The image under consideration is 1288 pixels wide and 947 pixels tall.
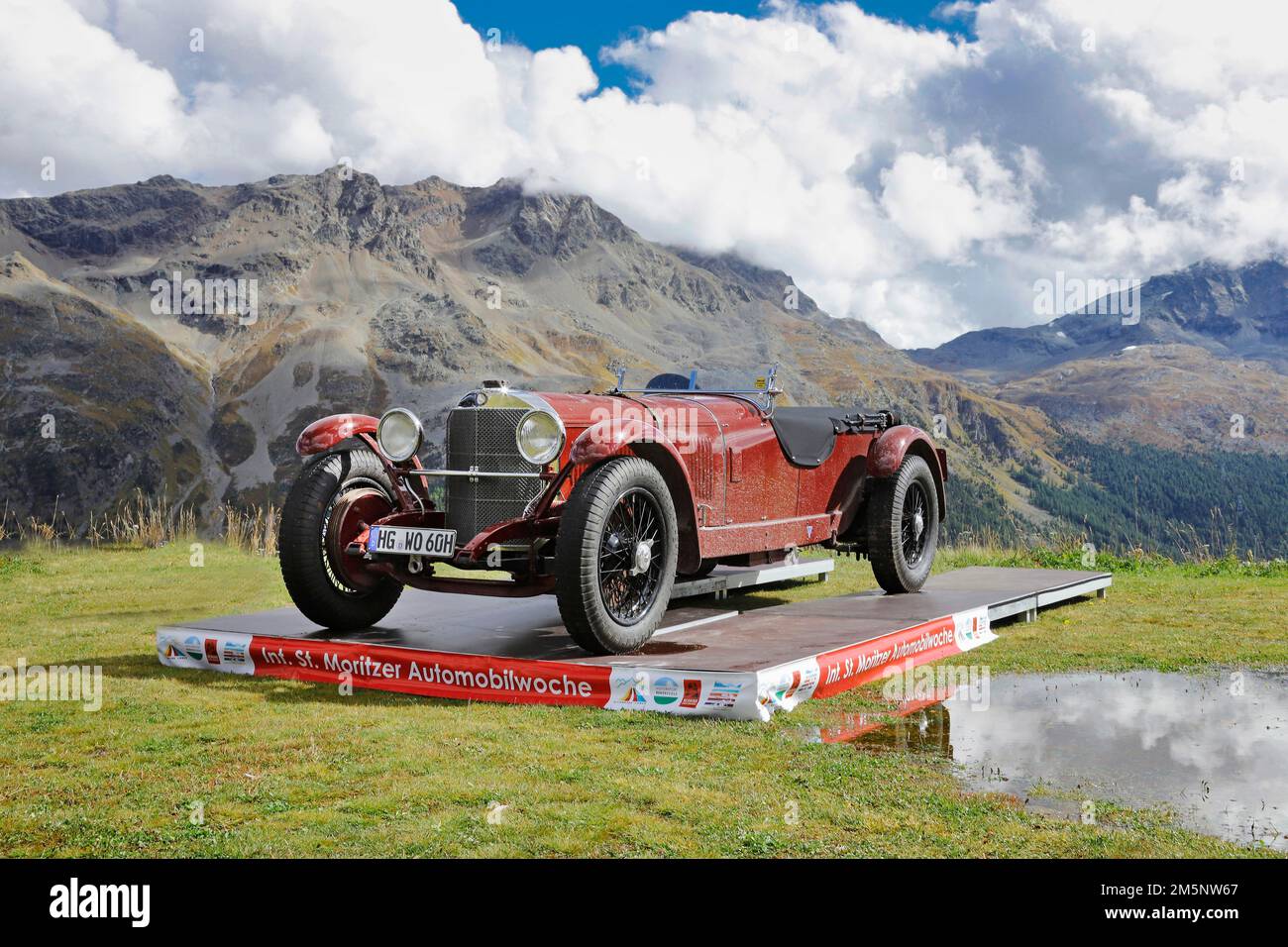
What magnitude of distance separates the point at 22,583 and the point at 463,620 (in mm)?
5444

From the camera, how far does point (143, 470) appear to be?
374ft

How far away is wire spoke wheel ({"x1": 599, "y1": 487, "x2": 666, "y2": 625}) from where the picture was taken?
19.2ft

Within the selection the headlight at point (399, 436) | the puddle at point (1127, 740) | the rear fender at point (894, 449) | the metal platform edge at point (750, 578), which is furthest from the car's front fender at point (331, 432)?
the rear fender at point (894, 449)

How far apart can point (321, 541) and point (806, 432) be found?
3.51 metres

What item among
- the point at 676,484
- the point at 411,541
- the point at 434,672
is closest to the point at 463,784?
the point at 434,672

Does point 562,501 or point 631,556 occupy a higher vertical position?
point 562,501

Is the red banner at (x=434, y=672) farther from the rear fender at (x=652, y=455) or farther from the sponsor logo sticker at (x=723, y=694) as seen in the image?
the rear fender at (x=652, y=455)

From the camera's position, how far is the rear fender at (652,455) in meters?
5.75

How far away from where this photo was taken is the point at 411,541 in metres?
5.98

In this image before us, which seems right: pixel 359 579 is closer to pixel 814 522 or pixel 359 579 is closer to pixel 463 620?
pixel 463 620

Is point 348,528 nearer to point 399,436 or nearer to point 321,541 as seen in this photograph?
point 321,541

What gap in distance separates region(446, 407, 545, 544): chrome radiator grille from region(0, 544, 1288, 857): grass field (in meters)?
1.16

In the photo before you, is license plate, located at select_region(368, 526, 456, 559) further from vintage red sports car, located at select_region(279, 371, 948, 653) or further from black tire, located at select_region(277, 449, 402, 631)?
black tire, located at select_region(277, 449, 402, 631)

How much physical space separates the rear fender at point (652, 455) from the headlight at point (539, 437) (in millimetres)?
110
